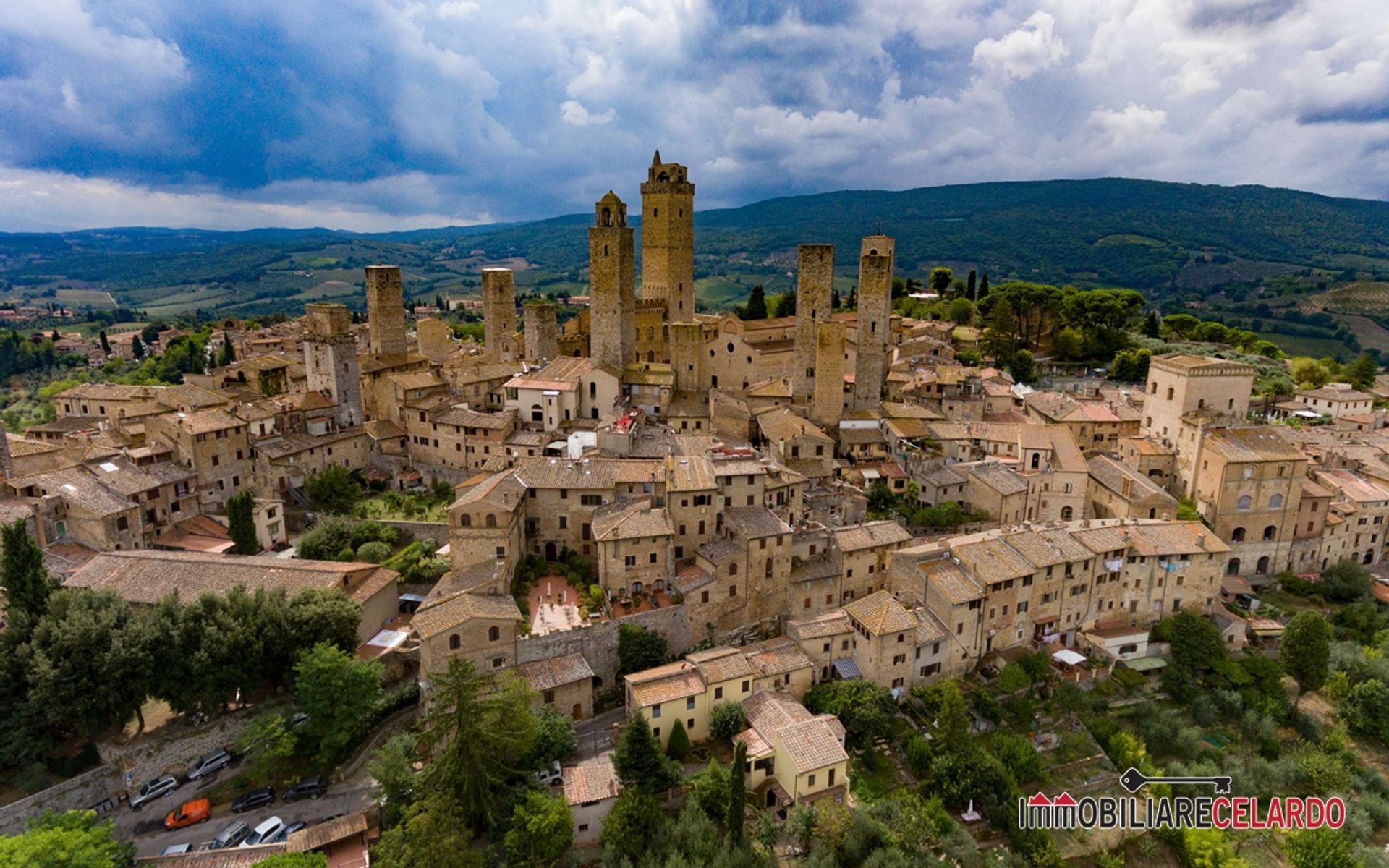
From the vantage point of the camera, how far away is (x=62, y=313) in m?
150

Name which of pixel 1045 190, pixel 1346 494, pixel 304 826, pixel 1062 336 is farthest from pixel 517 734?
pixel 1045 190

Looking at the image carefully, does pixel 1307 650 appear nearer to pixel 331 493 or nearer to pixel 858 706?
pixel 858 706

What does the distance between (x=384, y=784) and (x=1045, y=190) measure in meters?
204

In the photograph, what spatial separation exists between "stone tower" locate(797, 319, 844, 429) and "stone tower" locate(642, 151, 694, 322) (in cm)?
1083

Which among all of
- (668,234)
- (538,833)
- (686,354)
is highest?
(668,234)

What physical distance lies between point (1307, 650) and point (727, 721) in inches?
970

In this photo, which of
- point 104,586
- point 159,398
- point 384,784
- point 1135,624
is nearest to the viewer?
point 384,784

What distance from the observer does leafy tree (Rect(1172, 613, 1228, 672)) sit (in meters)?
32.8

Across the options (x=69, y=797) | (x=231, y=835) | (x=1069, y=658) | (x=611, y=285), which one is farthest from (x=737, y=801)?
(x=611, y=285)

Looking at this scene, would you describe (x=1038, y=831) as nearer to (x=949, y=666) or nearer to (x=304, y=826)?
(x=949, y=666)

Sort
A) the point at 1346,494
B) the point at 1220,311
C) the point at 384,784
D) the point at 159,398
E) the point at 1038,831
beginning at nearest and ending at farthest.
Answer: the point at 384,784 < the point at 1038,831 < the point at 1346,494 < the point at 159,398 < the point at 1220,311

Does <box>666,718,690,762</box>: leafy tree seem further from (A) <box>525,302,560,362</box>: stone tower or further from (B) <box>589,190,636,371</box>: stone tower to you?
(A) <box>525,302,560,362</box>: stone tower

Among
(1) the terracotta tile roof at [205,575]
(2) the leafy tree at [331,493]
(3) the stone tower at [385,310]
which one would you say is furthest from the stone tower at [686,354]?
(1) the terracotta tile roof at [205,575]

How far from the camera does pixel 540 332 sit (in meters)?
49.4
